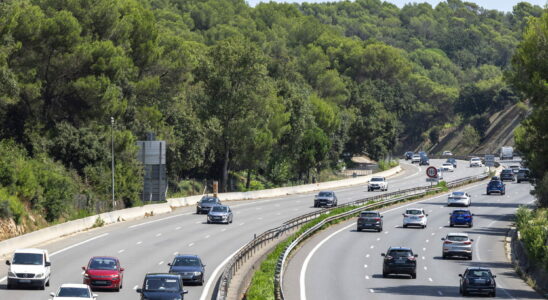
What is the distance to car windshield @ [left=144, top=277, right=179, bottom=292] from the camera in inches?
1289

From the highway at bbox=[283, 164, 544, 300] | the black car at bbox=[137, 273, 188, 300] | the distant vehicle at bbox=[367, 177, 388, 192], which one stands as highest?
the distant vehicle at bbox=[367, 177, 388, 192]

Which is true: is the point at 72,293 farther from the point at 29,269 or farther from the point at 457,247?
the point at 457,247

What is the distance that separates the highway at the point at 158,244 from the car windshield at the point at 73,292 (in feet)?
15.9

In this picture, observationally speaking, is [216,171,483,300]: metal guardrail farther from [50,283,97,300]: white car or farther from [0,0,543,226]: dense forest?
[0,0,543,226]: dense forest

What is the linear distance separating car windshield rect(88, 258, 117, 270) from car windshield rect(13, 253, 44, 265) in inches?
78.4

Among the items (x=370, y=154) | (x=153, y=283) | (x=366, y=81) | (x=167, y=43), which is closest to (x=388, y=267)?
(x=153, y=283)

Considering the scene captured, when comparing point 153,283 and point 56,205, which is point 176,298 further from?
point 56,205

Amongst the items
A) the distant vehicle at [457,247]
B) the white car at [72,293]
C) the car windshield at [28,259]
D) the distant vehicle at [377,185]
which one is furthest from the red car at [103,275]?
the distant vehicle at [377,185]

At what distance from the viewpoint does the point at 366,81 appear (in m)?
192

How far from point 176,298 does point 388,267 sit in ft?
49.6

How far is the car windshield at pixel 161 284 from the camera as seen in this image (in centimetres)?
3275

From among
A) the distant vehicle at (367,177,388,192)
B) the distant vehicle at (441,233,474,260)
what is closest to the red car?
the distant vehicle at (441,233,474,260)

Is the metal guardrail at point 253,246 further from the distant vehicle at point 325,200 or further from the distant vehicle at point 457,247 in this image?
the distant vehicle at point 457,247

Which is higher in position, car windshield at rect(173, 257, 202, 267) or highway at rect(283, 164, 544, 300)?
car windshield at rect(173, 257, 202, 267)
